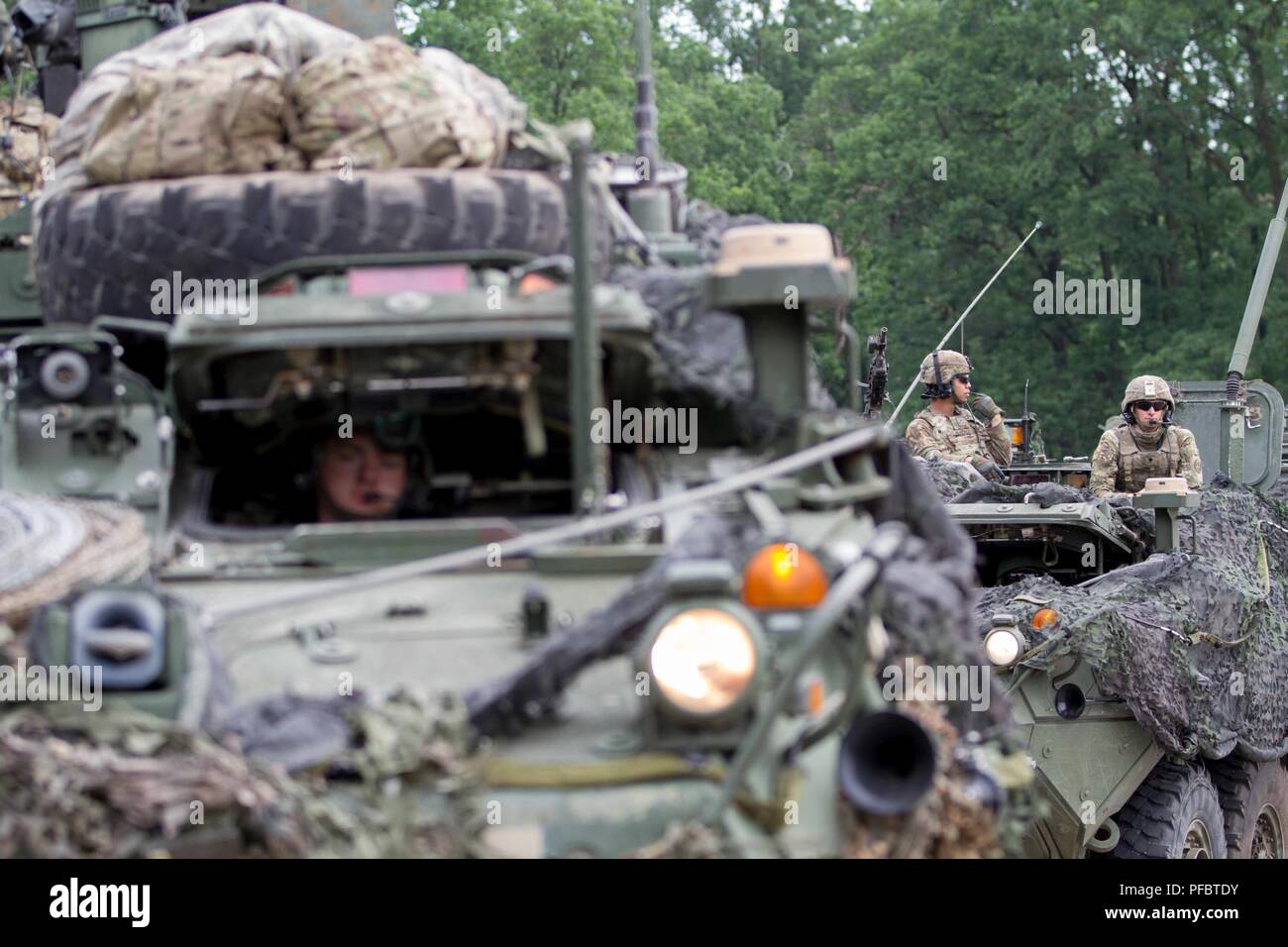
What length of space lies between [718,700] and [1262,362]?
2982 cm

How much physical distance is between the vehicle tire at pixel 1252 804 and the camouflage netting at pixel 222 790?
6.90m

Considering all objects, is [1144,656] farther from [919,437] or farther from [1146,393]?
[919,437]

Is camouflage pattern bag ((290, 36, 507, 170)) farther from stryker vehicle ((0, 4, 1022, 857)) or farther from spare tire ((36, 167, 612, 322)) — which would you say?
stryker vehicle ((0, 4, 1022, 857))

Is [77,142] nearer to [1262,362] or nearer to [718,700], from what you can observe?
[718,700]

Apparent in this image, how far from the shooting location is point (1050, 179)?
34.7 meters

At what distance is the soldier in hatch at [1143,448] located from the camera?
12961 mm

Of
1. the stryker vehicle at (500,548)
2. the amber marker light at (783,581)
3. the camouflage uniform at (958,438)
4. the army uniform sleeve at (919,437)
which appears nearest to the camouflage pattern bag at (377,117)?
the stryker vehicle at (500,548)

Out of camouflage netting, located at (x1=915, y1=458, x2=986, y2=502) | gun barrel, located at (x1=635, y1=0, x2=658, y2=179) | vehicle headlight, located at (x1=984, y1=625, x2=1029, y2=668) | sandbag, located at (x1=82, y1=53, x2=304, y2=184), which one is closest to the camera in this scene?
sandbag, located at (x1=82, y1=53, x2=304, y2=184)

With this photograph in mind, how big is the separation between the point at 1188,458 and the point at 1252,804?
237 cm

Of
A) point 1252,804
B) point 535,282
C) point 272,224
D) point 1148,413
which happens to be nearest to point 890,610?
point 535,282

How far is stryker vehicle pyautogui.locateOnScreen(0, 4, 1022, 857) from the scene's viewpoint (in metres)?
5.16

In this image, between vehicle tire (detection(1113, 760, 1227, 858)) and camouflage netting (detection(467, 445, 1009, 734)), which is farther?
vehicle tire (detection(1113, 760, 1227, 858))

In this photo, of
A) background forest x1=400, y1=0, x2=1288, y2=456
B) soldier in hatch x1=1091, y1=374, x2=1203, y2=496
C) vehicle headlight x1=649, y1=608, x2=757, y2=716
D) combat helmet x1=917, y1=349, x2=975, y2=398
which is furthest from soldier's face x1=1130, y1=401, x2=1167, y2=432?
background forest x1=400, y1=0, x2=1288, y2=456

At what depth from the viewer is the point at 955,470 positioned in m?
12.6
